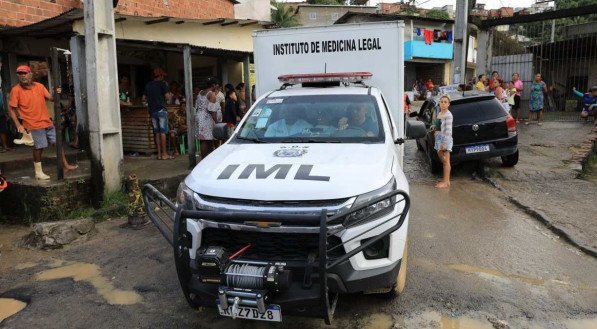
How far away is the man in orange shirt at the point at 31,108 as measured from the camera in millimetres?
6699

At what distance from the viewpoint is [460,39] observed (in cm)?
1484

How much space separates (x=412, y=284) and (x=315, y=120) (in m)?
1.89

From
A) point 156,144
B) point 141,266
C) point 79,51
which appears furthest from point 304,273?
point 156,144

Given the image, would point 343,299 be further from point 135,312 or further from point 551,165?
point 551,165

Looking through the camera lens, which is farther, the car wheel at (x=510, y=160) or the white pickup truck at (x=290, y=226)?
the car wheel at (x=510, y=160)

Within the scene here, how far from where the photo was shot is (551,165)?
31.4 feet

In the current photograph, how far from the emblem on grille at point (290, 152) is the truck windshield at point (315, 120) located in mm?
326

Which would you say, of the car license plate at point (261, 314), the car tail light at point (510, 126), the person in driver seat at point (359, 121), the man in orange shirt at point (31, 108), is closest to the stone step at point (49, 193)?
the man in orange shirt at point (31, 108)

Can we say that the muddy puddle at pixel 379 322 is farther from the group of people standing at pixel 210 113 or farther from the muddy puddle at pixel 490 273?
the group of people standing at pixel 210 113

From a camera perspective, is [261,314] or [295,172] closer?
[261,314]

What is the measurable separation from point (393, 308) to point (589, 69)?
2124 centimetres

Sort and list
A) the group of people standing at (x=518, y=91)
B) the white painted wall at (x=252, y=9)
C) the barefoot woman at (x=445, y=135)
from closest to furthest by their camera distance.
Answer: the barefoot woman at (x=445, y=135), the group of people standing at (x=518, y=91), the white painted wall at (x=252, y=9)

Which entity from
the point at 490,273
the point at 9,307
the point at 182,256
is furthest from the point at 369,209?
the point at 9,307

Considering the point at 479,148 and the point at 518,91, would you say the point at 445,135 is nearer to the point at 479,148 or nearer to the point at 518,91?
the point at 479,148
